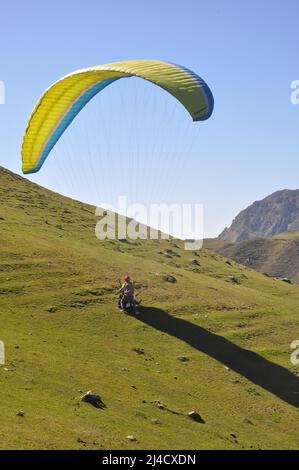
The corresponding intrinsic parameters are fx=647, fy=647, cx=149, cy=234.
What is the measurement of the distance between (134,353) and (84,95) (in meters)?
14.6

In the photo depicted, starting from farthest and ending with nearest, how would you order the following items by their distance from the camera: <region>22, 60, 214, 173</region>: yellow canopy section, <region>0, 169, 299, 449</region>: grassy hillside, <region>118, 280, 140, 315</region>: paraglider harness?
<region>118, 280, 140, 315</region>: paraglider harness < <region>22, 60, 214, 173</region>: yellow canopy section < <region>0, 169, 299, 449</region>: grassy hillside

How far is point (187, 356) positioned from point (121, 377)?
5.75 m

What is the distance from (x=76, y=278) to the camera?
142ft

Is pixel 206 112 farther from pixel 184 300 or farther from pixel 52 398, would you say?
pixel 184 300

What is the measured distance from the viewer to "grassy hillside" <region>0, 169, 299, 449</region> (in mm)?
24062

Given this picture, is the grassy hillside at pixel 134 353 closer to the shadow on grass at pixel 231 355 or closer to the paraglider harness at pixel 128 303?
the shadow on grass at pixel 231 355

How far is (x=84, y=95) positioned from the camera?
36.6 meters

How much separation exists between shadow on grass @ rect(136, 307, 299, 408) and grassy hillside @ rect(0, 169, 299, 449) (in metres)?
0.08

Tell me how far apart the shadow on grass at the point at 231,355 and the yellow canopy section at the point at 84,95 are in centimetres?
1168

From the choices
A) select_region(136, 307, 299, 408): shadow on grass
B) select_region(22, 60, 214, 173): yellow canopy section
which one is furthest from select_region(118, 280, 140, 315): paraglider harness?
select_region(22, 60, 214, 173): yellow canopy section

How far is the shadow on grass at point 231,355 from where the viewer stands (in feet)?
109

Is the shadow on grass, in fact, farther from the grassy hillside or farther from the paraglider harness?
the paraglider harness
